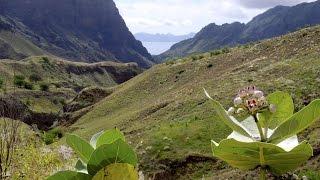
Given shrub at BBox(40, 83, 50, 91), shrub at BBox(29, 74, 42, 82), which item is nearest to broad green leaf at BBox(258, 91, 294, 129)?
shrub at BBox(40, 83, 50, 91)

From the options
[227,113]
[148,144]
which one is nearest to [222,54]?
[148,144]

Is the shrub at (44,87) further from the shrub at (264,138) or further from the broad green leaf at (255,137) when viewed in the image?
the shrub at (264,138)

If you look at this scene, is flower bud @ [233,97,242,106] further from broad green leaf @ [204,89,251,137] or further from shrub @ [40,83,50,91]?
shrub @ [40,83,50,91]

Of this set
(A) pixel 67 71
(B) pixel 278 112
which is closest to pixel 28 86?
(A) pixel 67 71

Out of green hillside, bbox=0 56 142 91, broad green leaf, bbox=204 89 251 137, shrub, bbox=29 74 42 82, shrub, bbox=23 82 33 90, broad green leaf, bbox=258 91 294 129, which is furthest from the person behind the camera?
green hillside, bbox=0 56 142 91

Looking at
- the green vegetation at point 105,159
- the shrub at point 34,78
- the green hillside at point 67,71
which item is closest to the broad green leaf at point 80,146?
the green vegetation at point 105,159

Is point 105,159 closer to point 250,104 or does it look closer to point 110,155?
point 110,155

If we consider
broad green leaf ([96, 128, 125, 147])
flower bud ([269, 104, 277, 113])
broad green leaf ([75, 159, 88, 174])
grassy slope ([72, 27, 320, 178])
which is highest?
flower bud ([269, 104, 277, 113])

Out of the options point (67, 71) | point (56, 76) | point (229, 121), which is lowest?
point (56, 76)

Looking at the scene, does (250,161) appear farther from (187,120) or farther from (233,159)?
(187,120)

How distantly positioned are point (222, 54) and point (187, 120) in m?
22.4

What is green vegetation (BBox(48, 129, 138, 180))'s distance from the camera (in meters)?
3.30

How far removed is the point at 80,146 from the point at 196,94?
3589cm

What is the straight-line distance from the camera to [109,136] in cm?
354
